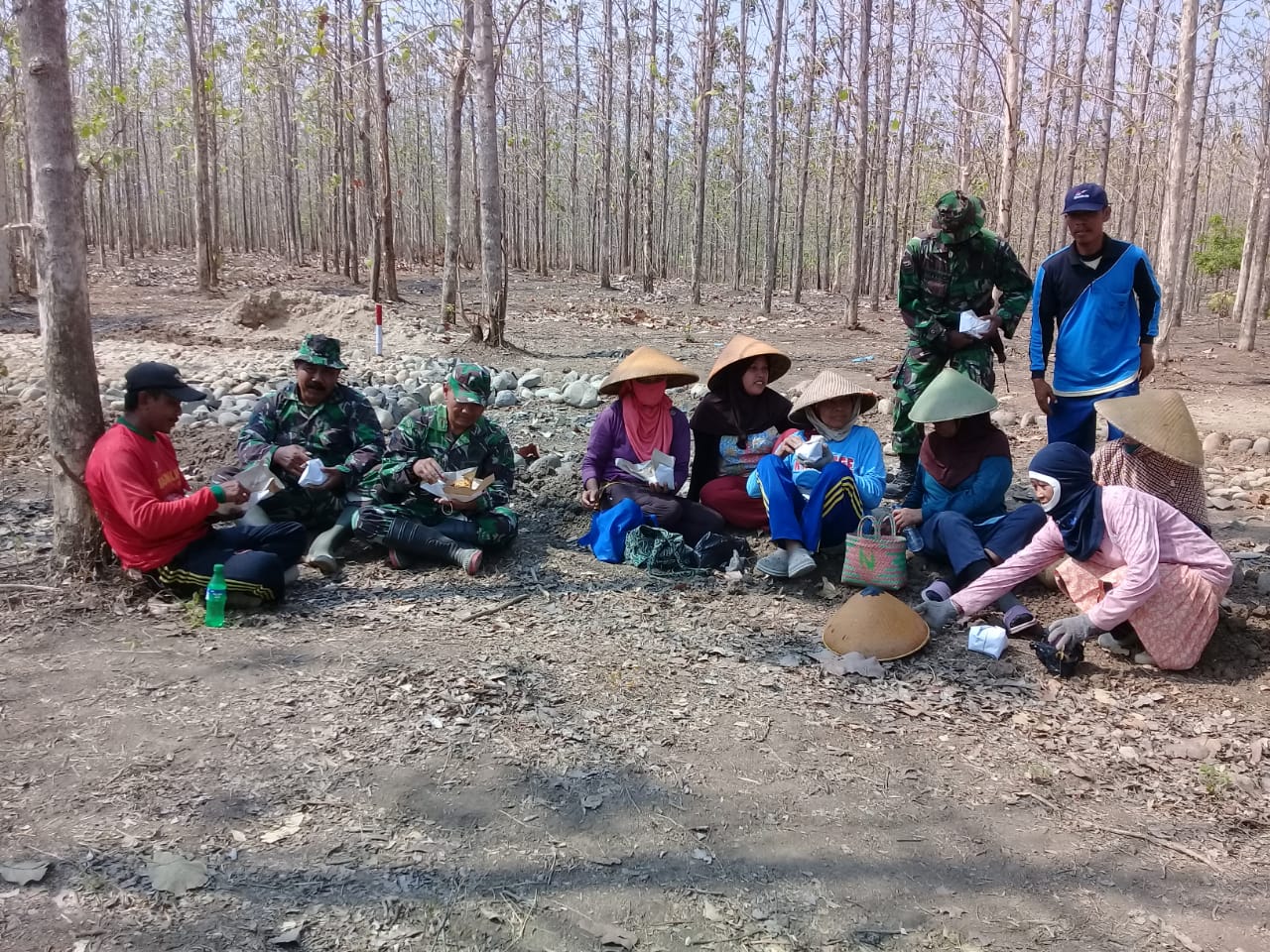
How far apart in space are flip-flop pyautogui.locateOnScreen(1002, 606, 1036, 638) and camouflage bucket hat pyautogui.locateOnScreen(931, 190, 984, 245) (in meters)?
2.12

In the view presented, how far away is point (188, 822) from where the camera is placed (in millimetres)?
2430

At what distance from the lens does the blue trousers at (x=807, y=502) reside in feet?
14.1

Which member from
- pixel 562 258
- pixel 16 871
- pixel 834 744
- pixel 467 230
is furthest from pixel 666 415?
pixel 562 258

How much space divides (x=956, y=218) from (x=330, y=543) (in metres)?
3.62

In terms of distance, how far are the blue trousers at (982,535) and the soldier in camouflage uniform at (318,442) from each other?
285cm

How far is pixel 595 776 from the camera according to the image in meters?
2.72

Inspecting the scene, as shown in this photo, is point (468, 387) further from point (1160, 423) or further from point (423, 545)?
point (1160, 423)

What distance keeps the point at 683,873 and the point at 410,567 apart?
257cm

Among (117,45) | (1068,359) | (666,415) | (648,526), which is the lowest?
(648,526)

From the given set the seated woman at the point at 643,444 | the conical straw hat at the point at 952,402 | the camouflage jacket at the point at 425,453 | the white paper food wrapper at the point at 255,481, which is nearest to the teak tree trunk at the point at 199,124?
the camouflage jacket at the point at 425,453

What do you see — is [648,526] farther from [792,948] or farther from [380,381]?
[380,381]

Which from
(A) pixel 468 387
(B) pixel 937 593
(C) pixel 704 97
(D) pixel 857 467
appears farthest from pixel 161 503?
(C) pixel 704 97

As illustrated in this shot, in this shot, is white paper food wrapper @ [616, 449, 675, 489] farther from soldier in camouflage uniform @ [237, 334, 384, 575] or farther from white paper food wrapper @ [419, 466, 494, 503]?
soldier in camouflage uniform @ [237, 334, 384, 575]

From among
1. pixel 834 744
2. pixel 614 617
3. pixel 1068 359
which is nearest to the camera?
pixel 834 744
